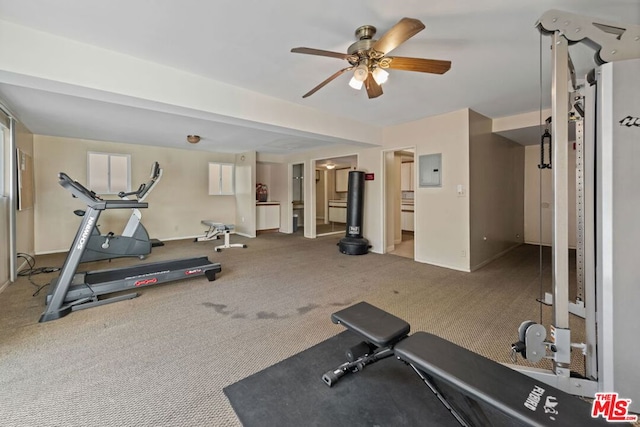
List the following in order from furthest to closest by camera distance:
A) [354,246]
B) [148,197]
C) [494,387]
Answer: [148,197]
[354,246]
[494,387]

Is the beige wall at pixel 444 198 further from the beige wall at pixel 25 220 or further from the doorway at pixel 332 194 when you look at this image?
the beige wall at pixel 25 220

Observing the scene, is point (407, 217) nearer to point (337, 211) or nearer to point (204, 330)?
point (337, 211)

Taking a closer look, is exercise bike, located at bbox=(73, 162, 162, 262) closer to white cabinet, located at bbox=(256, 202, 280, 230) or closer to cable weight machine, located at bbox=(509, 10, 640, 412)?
white cabinet, located at bbox=(256, 202, 280, 230)

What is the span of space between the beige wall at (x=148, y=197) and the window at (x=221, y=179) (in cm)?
16

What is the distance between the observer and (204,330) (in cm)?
242

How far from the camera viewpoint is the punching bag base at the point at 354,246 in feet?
17.3

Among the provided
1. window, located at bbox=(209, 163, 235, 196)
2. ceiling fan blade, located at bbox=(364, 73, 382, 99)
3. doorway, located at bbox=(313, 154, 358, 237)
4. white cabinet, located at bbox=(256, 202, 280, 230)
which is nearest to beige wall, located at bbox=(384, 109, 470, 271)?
ceiling fan blade, located at bbox=(364, 73, 382, 99)

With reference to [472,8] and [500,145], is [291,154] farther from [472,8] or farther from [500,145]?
[472,8]

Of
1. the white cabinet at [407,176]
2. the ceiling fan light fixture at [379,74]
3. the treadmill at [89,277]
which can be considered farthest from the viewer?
the white cabinet at [407,176]

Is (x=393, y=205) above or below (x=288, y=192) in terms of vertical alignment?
below

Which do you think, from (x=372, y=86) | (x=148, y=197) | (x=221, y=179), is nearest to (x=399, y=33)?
(x=372, y=86)

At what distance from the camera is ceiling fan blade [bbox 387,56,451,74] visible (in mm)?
2119

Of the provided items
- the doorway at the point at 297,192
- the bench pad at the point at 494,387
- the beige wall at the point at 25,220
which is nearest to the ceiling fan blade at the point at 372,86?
the bench pad at the point at 494,387

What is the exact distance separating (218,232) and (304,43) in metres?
5.45
